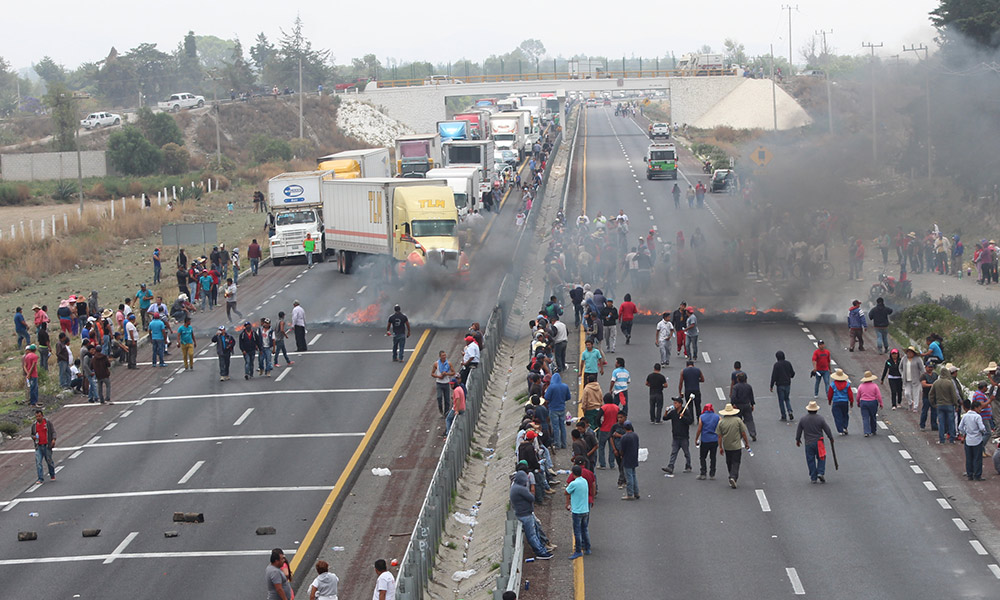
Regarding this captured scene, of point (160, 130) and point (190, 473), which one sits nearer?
point (190, 473)

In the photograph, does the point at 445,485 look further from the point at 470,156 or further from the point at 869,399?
the point at 470,156

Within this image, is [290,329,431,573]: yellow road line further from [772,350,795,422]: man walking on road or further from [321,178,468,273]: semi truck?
[772,350,795,422]: man walking on road

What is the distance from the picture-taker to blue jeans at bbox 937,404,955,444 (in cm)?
2289

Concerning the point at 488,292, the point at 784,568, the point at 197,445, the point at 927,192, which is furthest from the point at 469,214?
the point at 784,568

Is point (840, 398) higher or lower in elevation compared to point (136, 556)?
higher

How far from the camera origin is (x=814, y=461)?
20766 mm

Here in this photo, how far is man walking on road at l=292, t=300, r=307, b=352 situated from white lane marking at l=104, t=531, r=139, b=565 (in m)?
14.0

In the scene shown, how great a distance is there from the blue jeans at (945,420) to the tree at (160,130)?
95.6 metres

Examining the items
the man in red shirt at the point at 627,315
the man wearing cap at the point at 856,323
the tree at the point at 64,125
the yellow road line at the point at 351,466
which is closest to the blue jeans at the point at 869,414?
the man wearing cap at the point at 856,323

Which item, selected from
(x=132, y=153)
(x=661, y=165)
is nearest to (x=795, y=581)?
(x=661, y=165)

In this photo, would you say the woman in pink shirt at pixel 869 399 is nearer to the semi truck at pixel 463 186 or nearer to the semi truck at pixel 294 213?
the semi truck at pixel 294 213

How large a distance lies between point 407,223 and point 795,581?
27717 mm

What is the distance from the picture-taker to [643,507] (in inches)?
790

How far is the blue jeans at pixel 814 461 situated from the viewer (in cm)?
2067
